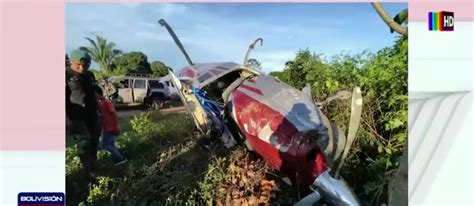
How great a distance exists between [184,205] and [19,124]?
33.6 inches

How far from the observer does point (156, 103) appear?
13.1 ft

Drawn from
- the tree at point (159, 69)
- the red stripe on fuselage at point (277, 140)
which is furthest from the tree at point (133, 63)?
the red stripe on fuselage at point (277, 140)

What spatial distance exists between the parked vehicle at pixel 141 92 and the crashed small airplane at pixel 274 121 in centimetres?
8

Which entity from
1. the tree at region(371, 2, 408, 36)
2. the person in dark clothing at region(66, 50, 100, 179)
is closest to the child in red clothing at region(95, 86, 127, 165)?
the person in dark clothing at region(66, 50, 100, 179)

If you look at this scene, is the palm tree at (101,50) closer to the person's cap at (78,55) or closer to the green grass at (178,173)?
the person's cap at (78,55)

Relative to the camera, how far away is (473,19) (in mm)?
3912

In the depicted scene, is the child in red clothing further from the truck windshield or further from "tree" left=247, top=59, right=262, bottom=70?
"tree" left=247, top=59, right=262, bottom=70

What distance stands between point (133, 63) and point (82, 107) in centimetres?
32

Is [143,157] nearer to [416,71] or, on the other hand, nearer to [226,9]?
[226,9]

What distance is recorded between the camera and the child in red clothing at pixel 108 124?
3982mm

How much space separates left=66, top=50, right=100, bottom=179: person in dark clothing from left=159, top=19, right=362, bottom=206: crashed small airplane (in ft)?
1.28

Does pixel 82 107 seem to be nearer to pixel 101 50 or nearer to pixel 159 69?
pixel 101 50

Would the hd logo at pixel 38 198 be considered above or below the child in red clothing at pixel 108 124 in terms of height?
below

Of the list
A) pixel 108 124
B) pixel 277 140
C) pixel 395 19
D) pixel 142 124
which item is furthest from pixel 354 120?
pixel 108 124
